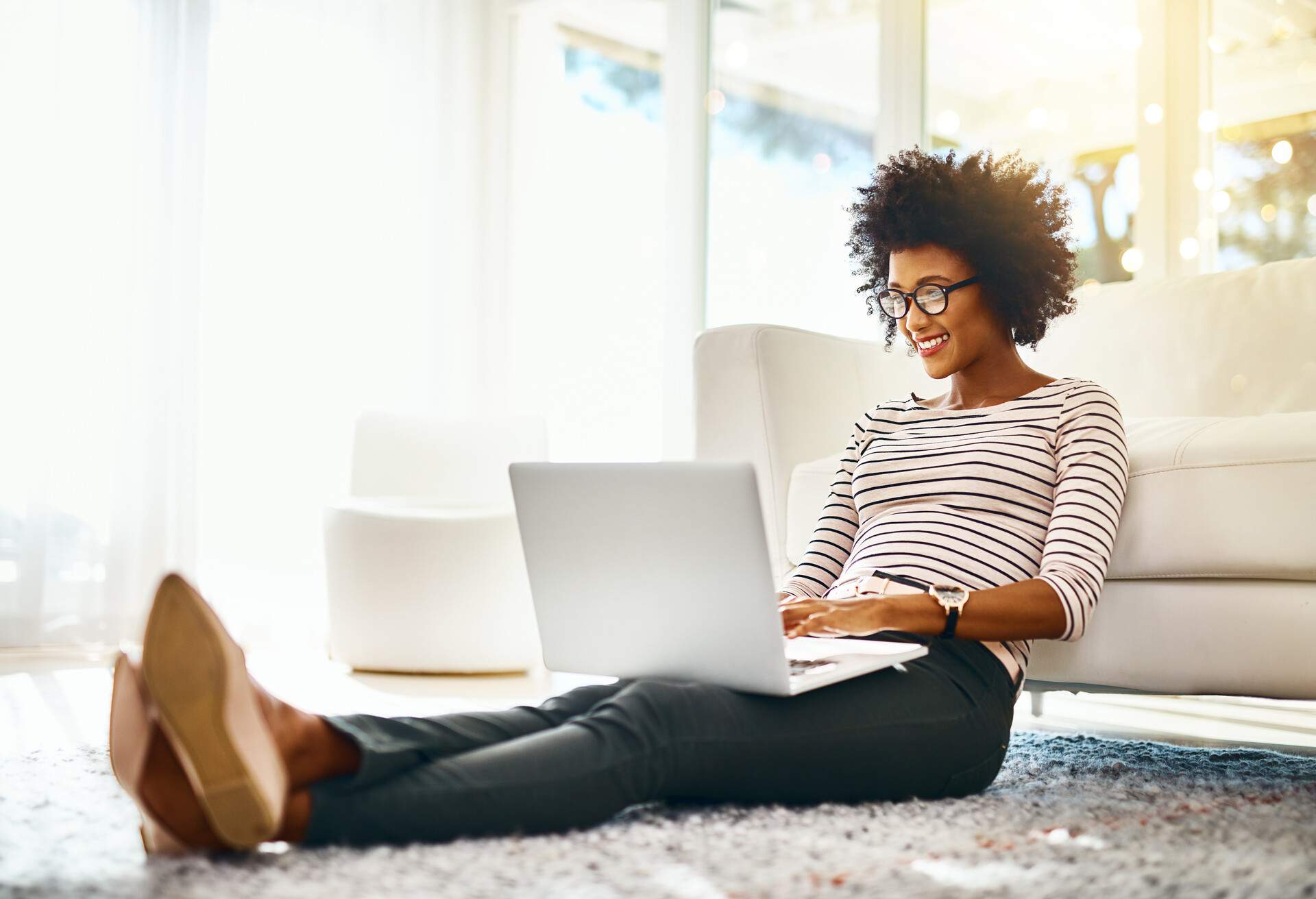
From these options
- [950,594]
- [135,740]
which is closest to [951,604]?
[950,594]

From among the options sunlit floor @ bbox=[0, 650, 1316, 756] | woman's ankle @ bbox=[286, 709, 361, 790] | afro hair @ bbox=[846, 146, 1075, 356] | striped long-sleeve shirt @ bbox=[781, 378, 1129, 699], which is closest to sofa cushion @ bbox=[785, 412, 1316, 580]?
striped long-sleeve shirt @ bbox=[781, 378, 1129, 699]

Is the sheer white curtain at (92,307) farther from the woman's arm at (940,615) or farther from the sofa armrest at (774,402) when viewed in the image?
the woman's arm at (940,615)

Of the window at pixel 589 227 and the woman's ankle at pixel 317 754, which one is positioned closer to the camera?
the woman's ankle at pixel 317 754

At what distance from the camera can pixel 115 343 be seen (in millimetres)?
3512

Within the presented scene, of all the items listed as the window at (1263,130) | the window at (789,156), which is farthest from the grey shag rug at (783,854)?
the window at (789,156)

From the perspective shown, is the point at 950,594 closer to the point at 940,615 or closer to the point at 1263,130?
the point at 940,615

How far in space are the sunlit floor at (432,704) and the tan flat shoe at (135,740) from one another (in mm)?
921

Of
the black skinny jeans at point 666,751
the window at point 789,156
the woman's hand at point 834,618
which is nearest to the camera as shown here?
the black skinny jeans at point 666,751

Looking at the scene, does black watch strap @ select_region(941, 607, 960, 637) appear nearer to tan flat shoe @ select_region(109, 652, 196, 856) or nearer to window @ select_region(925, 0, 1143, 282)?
tan flat shoe @ select_region(109, 652, 196, 856)

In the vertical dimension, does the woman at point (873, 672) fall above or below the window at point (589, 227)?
below

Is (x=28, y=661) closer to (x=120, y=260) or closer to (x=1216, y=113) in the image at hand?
(x=120, y=260)

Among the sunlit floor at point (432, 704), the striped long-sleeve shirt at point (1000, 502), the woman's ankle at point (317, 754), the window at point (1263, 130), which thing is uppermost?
the window at point (1263, 130)

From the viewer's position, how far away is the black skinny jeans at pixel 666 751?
1.03m

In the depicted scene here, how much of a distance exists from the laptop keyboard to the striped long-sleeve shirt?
204 millimetres
